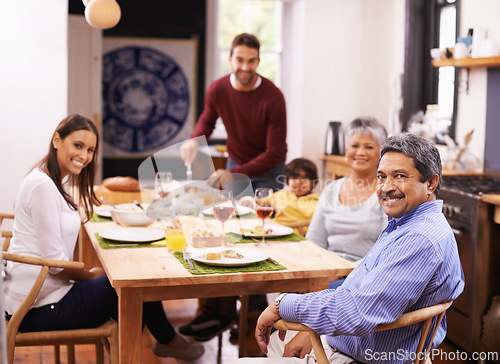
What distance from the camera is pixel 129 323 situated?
194cm

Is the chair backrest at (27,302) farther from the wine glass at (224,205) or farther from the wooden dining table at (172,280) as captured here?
the wine glass at (224,205)

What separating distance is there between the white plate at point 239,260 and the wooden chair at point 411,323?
15.6 inches

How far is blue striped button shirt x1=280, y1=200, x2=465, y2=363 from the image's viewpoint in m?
1.52

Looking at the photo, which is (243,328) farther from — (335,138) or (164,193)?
(335,138)

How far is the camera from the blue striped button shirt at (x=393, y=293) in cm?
152

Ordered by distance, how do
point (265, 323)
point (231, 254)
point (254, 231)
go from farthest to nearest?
point (254, 231) < point (231, 254) < point (265, 323)

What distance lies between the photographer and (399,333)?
5.38ft

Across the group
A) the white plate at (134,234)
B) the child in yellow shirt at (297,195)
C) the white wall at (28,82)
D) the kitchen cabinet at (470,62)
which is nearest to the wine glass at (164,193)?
the white plate at (134,234)

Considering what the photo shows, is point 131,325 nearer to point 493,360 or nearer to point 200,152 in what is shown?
point 200,152

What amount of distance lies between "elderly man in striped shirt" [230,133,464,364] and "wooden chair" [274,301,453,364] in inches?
0.7

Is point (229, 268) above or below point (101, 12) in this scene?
below

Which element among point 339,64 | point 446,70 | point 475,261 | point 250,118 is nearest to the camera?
point 475,261

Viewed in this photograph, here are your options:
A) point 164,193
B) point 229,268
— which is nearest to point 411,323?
point 229,268

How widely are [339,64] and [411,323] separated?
4.19m
